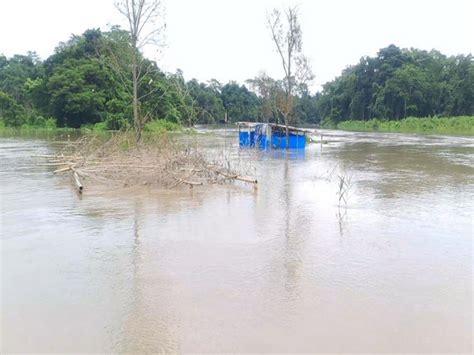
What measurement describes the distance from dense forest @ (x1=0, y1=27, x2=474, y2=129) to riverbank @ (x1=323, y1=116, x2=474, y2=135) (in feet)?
7.64

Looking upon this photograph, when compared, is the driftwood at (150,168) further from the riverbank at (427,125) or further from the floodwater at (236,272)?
the riverbank at (427,125)

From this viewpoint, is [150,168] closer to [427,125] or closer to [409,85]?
[427,125]

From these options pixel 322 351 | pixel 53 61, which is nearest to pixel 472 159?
pixel 322 351

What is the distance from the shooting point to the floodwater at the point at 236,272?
161 inches

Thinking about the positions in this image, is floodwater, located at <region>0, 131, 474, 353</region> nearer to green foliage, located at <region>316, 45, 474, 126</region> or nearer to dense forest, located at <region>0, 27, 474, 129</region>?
dense forest, located at <region>0, 27, 474, 129</region>

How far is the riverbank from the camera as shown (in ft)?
160

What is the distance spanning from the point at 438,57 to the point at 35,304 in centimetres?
7501

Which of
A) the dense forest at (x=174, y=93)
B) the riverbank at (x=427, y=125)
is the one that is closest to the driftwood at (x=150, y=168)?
the dense forest at (x=174, y=93)

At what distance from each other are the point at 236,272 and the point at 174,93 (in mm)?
24120

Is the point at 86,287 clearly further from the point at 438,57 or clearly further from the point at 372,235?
the point at 438,57

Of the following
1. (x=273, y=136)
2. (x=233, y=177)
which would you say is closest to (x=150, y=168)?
(x=233, y=177)

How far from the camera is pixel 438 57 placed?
69.7m

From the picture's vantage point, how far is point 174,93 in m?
28.6

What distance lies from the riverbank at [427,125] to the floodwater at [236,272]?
40.5m
